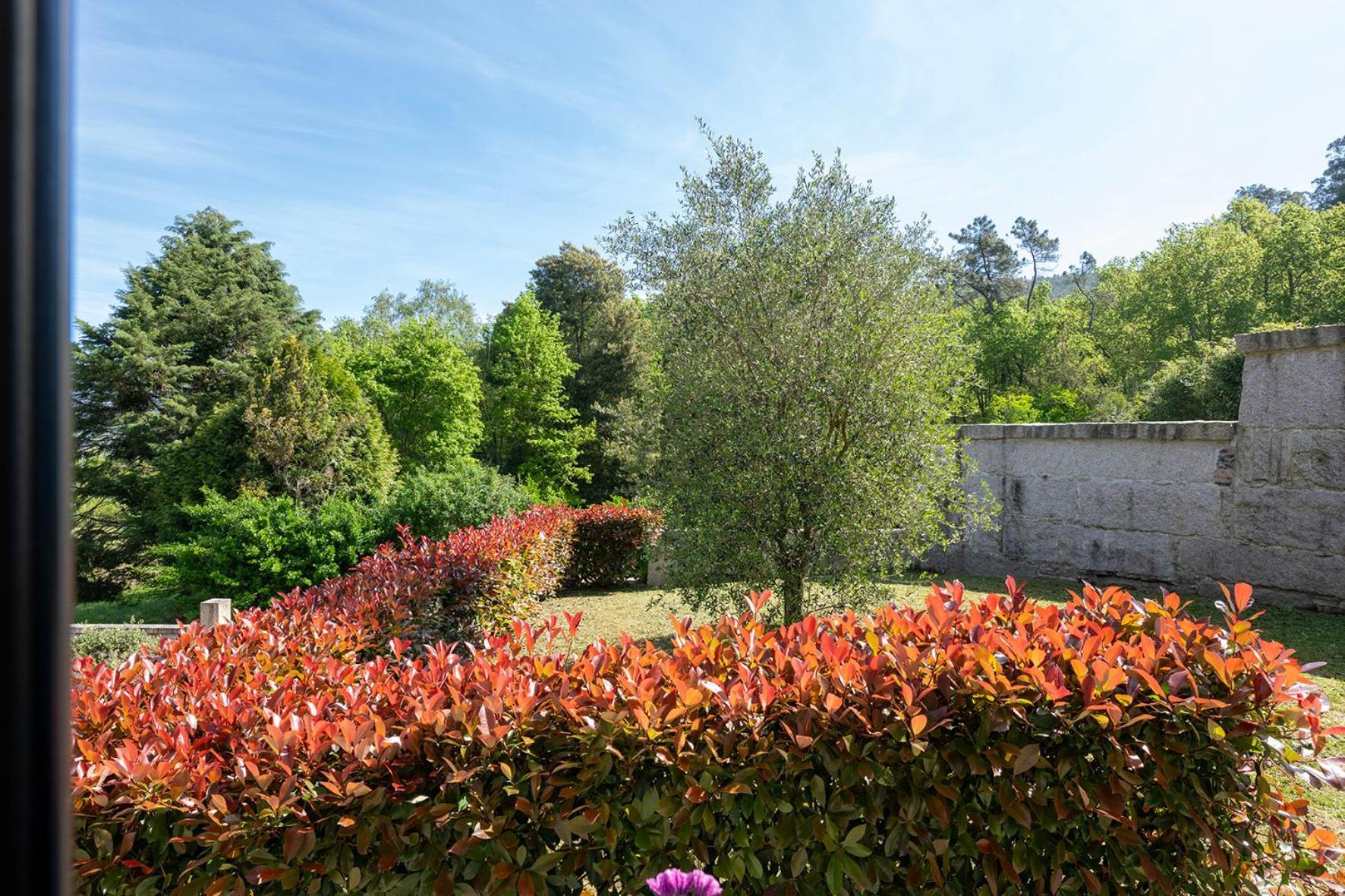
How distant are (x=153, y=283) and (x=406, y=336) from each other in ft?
23.6

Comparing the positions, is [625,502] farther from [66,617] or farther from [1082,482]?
[66,617]

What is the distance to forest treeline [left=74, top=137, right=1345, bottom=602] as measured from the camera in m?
10.6

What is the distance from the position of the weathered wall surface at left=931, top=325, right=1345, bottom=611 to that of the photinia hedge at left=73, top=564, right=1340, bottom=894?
550cm

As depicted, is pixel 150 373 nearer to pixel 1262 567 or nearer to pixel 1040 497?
pixel 1040 497

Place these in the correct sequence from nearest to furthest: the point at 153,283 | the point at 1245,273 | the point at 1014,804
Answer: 1. the point at 1014,804
2. the point at 153,283
3. the point at 1245,273

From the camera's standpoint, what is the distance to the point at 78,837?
7.01 ft

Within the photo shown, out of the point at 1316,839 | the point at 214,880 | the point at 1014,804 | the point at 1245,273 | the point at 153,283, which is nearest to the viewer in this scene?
the point at 214,880

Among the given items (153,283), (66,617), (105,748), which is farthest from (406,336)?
(66,617)

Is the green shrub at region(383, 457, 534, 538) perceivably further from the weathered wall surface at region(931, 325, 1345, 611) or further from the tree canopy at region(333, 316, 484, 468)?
the tree canopy at region(333, 316, 484, 468)

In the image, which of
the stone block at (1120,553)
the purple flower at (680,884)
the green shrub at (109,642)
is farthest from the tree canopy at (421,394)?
the purple flower at (680,884)

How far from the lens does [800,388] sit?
5957 millimetres

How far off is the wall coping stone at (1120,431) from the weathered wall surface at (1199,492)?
18 mm

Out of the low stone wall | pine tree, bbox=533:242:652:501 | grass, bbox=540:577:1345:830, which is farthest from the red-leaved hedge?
pine tree, bbox=533:242:652:501

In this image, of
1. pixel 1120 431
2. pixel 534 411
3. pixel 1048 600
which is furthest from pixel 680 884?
pixel 534 411
